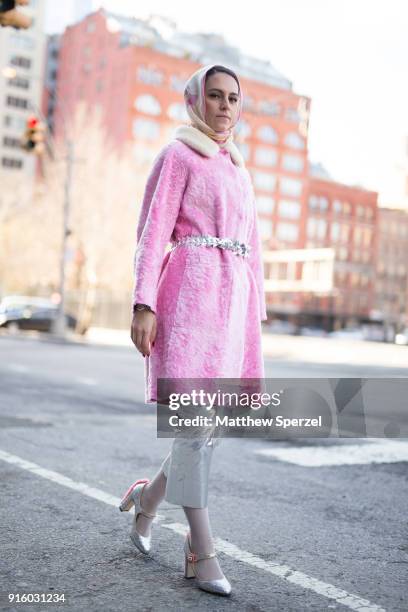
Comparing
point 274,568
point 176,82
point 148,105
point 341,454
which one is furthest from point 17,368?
point 176,82

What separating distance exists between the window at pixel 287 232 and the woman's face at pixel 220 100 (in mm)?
85621

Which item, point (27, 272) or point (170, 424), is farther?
point (27, 272)

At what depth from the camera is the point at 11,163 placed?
98.2 meters

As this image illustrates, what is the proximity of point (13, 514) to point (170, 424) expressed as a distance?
3.49ft

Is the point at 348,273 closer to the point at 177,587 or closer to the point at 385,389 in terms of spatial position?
the point at 385,389

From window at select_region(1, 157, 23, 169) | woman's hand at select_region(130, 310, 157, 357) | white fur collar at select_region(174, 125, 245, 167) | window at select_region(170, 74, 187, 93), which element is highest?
window at select_region(170, 74, 187, 93)

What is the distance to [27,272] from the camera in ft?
155

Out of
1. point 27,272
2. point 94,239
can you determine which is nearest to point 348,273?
point 27,272

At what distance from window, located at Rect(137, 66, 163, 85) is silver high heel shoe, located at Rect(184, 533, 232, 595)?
254 ft

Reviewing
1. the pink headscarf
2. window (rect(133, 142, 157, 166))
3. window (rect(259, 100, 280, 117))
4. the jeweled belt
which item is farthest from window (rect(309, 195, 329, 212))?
the jeweled belt

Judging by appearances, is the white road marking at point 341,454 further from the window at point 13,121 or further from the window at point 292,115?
the window at point 13,121

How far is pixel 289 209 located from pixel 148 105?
2004 cm

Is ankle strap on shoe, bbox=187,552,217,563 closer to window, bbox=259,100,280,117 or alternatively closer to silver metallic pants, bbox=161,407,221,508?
silver metallic pants, bbox=161,407,221,508

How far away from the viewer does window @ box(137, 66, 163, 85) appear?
7743 cm
